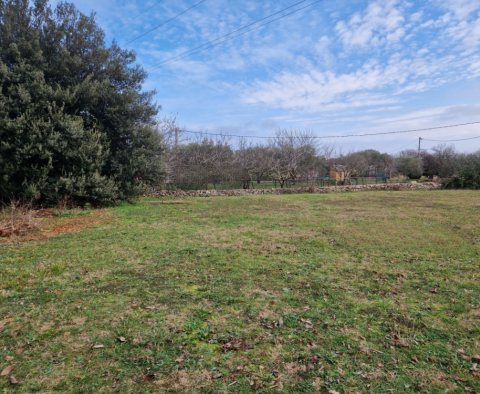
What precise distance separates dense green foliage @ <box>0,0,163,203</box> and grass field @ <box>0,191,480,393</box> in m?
4.84

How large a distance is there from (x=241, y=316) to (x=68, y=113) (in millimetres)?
11244

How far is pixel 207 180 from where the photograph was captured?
783 inches

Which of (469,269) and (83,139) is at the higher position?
(83,139)

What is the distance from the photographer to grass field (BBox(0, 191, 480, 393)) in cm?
212

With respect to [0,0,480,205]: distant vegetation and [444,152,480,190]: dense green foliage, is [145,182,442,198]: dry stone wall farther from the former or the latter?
[0,0,480,205]: distant vegetation

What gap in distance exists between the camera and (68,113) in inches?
423

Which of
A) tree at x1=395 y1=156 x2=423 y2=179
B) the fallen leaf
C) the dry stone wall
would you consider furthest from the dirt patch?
tree at x1=395 y1=156 x2=423 y2=179

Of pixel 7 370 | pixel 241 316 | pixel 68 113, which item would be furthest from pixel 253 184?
pixel 7 370

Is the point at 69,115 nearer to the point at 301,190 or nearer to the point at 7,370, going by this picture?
the point at 7,370

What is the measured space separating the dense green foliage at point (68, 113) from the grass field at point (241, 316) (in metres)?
4.84

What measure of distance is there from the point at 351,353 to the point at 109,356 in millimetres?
2090

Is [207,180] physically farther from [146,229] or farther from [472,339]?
[472,339]

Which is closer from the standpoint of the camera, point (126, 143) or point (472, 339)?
point (472, 339)

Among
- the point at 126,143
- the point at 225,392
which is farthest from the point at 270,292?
the point at 126,143
